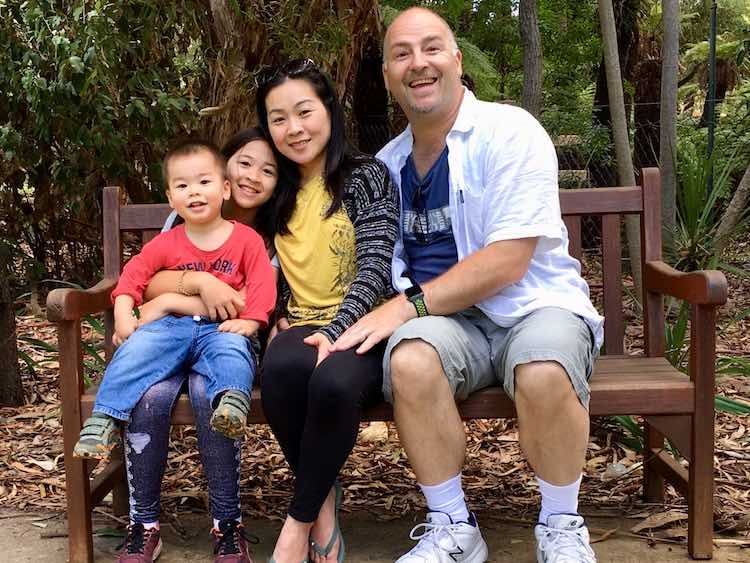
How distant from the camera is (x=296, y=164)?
11.0ft

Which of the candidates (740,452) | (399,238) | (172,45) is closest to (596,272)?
(740,452)

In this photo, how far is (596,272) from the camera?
738cm

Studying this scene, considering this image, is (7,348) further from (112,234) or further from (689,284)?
(689,284)

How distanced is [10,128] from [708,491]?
11.6ft

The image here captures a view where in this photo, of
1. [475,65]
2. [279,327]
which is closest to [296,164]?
[279,327]

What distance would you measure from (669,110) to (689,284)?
2.56 metres

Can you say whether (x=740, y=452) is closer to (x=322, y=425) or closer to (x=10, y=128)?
(x=322, y=425)

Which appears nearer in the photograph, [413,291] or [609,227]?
[413,291]

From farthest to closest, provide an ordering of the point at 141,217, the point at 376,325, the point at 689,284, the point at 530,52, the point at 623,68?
1. the point at 623,68
2. the point at 530,52
3. the point at 141,217
4. the point at 689,284
5. the point at 376,325

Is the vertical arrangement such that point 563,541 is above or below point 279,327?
below

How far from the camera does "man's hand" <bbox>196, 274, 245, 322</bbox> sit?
310 centimetres

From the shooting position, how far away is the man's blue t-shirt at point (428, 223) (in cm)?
315

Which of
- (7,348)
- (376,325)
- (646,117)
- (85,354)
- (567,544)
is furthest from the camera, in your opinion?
(646,117)

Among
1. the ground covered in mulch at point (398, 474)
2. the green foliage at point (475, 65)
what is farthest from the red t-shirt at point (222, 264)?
the green foliage at point (475, 65)
